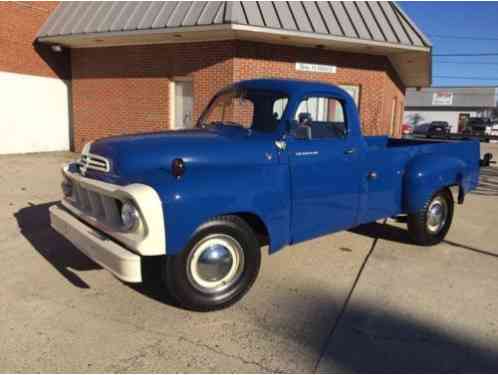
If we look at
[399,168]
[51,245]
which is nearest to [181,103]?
[51,245]

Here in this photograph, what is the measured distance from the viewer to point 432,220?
5.49 meters

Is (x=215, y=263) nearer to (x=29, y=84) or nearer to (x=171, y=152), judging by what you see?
(x=171, y=152)

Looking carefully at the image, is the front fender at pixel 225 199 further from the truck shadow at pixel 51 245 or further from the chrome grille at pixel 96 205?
the truck shadow at pixel 51 245

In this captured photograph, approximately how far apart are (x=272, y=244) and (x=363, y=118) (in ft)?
35.0

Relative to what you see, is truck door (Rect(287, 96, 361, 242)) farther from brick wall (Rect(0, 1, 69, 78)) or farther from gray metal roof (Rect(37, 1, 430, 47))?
brick wall (Rect(0, 1, 69, 78))

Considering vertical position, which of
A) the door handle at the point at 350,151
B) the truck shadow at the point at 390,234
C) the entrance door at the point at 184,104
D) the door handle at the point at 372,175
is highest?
the entrance door at the point at 184,104

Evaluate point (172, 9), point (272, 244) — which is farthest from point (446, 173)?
point (172, 9)

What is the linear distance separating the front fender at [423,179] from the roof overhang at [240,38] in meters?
6.11

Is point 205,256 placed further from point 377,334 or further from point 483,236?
point 483,236

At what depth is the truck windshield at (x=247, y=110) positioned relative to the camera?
4.22 metres

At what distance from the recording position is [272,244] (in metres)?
3.80

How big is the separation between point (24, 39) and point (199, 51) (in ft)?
18.9

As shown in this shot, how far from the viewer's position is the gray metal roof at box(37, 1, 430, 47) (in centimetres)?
1016

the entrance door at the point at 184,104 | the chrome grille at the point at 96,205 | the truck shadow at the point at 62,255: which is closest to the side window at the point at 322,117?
the chrome grille at the point at 96,205
